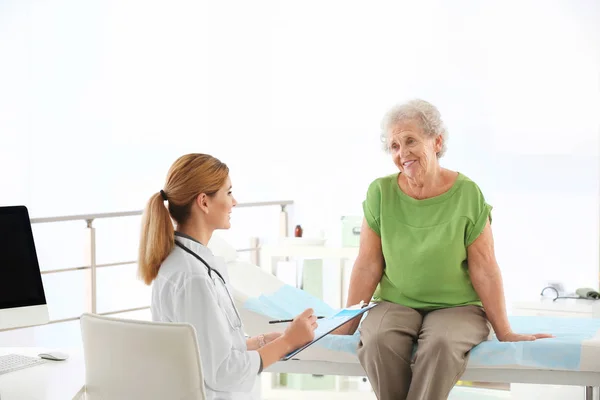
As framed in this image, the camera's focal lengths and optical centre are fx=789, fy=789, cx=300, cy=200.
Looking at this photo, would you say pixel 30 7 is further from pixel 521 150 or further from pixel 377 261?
pixel 377 261

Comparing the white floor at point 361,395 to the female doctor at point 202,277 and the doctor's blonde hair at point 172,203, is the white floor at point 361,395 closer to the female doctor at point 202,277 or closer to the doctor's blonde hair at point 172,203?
the female doctor at point 202,277

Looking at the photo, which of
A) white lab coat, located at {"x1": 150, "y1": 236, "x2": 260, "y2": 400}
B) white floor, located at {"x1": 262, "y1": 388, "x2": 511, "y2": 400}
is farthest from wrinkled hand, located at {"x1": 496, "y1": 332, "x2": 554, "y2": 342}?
white floor, located at {"x1": 262, "y1": 388, "x2": 511, "y2": 400}

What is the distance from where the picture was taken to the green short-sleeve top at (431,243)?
2445 millimetres

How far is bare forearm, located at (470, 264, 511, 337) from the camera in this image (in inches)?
94.8

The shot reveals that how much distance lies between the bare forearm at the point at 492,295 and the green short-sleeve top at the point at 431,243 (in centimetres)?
6

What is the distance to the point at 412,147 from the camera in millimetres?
2486

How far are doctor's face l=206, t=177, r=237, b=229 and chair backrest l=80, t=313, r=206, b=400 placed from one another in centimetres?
37

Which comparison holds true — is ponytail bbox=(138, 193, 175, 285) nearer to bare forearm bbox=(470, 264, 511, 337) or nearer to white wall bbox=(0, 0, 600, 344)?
bare forearm bbox=(470, 264, 511, 337)

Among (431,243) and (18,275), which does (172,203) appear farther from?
(431,243)

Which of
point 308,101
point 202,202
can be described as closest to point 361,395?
point 308,101

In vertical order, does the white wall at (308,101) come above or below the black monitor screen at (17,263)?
above

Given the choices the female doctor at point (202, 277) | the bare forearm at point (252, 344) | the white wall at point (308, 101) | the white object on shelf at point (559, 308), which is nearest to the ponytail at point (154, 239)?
the female doctor at point (202, 277)

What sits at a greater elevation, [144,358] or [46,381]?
[144,358]

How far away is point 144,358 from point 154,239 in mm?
296
